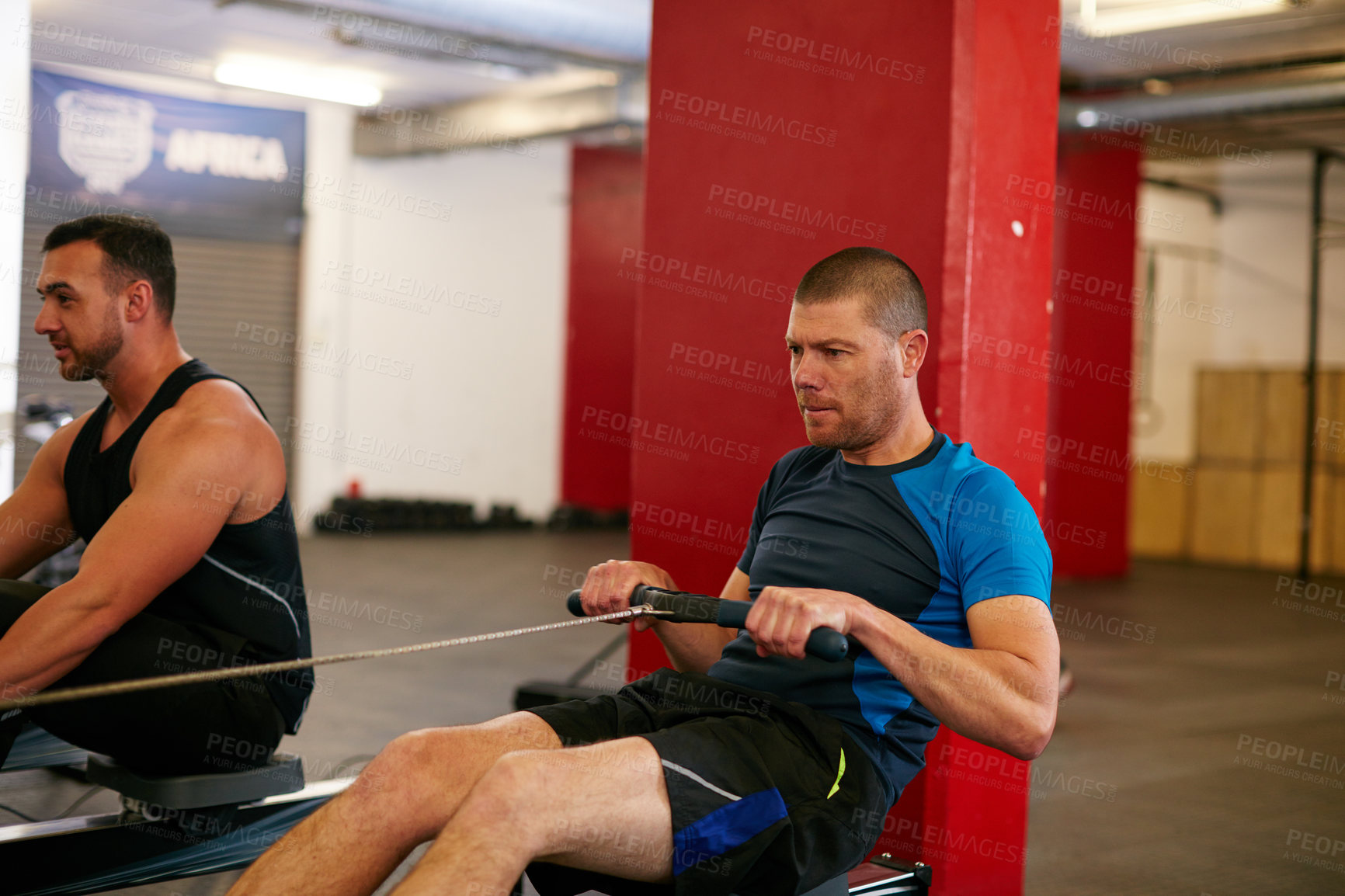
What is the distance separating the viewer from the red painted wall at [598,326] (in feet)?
32.4

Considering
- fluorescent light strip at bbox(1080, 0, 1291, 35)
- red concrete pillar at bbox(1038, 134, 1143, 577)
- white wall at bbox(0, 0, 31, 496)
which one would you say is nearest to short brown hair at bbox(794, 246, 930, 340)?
white wall at bbox(0, 0, 31, 496)

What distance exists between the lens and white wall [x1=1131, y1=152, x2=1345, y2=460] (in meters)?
9.31

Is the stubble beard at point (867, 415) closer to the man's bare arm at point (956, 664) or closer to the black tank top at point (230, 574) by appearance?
the man's bare arm at point (956, 664)

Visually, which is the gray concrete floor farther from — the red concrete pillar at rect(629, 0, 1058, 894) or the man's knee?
the man's knee

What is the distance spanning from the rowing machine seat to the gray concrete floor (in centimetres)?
59

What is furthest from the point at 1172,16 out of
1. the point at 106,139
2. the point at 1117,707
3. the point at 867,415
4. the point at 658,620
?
the point at 106,139

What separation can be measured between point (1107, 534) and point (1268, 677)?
3180mm

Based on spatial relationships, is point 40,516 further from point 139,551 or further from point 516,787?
point 516,787

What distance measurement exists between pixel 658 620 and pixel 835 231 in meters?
0.98

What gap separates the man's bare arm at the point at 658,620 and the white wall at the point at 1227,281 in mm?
8408

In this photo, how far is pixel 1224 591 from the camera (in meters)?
7.93

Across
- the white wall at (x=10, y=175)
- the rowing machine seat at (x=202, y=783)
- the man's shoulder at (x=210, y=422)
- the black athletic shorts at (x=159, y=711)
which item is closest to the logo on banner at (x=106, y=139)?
the white wall at (x=10, y=175)

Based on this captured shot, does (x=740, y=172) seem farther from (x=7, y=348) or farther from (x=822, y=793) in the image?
(x=7, y=348)

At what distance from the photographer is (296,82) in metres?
8.23
